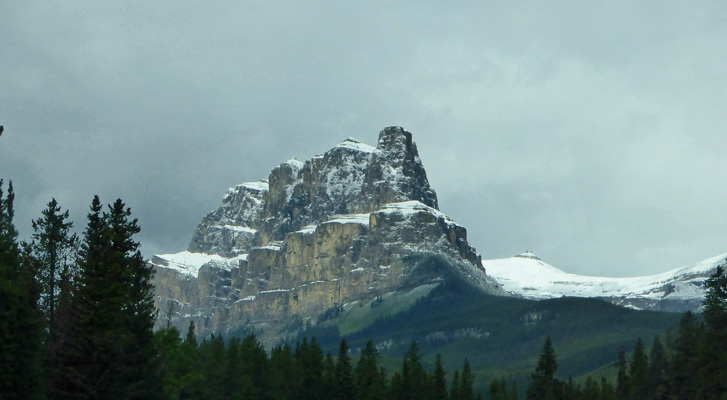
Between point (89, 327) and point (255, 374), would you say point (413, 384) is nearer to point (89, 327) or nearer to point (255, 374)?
point (255, 374)

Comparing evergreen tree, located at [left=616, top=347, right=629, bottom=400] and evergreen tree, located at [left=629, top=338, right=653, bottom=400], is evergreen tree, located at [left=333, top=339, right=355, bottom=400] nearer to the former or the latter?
evergreen tree, located at [left=629, top=338, right=653, bottom=400]


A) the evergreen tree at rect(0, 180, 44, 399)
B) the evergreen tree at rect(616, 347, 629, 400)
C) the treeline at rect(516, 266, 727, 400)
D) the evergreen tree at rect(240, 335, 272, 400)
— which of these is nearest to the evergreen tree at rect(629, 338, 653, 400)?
the treeline at rect(516, 266, 727, 400)

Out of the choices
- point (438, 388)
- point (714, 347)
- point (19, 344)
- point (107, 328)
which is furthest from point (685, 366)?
point (19, 344)

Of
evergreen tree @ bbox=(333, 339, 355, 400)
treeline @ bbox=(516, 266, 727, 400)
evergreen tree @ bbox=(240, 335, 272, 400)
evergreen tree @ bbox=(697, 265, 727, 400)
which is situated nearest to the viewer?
evergreen tree @ bbox=(697, 265, 727, 400)

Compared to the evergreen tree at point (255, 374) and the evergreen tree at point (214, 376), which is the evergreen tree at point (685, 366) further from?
the evergreen tree at point (214, 376)

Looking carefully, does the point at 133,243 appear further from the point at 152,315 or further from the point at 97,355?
the point at 97,355

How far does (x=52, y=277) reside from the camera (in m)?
97.9

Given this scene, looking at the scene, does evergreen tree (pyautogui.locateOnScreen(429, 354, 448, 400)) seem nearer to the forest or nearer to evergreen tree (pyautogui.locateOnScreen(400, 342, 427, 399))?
evergreen tree (pyautogui.locateOnScreen(400, 342, 427, 399))

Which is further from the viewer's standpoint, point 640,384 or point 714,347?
point 640,384

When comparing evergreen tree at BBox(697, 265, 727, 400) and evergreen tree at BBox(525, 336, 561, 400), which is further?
evergreen tree at BBox(525, 336, 561, 400)

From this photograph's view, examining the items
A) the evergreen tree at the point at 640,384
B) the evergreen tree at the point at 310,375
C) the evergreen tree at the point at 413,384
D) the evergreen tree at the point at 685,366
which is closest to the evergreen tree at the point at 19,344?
the evergreen tree at the point at 685,366

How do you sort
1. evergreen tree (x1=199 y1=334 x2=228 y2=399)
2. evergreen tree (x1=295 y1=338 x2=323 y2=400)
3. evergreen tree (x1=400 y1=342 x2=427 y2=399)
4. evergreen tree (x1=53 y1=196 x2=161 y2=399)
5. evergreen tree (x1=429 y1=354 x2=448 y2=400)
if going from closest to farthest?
evergreen tree (x1=53 y1=196 x2=161 y2=399) < evergreen tree (x1=199 y1=334 x2=228 y2=399) < evergreen tree (x1=295 y1=338 x2=323 y2=400) < evergreen tree (x1=400 y1=342 x2=427 y2=399) < evergreen tree (x1=429 y1=354 x2=448 y2=400)

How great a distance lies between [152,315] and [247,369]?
6367 centimetres

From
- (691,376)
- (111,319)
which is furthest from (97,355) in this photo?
(691,376)
